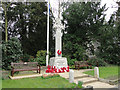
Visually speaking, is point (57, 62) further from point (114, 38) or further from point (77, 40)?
point (114, 38)

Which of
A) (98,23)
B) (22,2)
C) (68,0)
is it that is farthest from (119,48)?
(22,2)

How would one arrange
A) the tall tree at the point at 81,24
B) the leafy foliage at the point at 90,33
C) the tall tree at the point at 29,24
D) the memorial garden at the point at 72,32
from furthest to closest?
the tall tree at the point at 29,24
the tall tree at the point at 81,24
the leafy foliage at the point at 90,33
the memorial garden at the point at 72,32

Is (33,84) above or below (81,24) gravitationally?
below

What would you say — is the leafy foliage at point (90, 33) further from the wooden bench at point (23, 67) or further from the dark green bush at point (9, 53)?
the wooden bench at point (23, 67)

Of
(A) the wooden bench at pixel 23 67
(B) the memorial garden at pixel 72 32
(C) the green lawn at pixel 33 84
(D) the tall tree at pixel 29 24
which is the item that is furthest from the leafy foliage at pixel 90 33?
(C) the green lawn at pixel 33 84

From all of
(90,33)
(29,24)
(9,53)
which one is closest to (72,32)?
(90,33)

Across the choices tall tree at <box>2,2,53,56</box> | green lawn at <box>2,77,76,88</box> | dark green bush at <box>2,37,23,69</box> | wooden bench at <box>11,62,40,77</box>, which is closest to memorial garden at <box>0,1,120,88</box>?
tall tree at <box>2,2,53,56</box>

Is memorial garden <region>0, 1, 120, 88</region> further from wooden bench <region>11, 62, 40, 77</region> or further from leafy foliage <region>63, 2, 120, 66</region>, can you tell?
wooden bench <region>11, 62, 40, 77</region>

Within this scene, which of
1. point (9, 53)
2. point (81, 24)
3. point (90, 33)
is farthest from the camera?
point (81, 24)

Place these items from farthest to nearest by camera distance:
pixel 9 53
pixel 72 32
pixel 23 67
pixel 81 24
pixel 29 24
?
pixel 29 24, pixel 72 32, pixel 81 24, pixel 9 53, pixel 23 67

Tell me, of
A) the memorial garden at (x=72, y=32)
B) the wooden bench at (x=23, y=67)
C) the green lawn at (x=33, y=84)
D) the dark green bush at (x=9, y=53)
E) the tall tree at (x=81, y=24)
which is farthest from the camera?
the tall tree at (x=81, y=24)

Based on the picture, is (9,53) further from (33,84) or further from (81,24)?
(81,24)

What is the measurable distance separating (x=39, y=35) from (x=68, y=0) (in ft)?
23.9

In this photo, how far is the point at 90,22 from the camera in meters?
13.8
